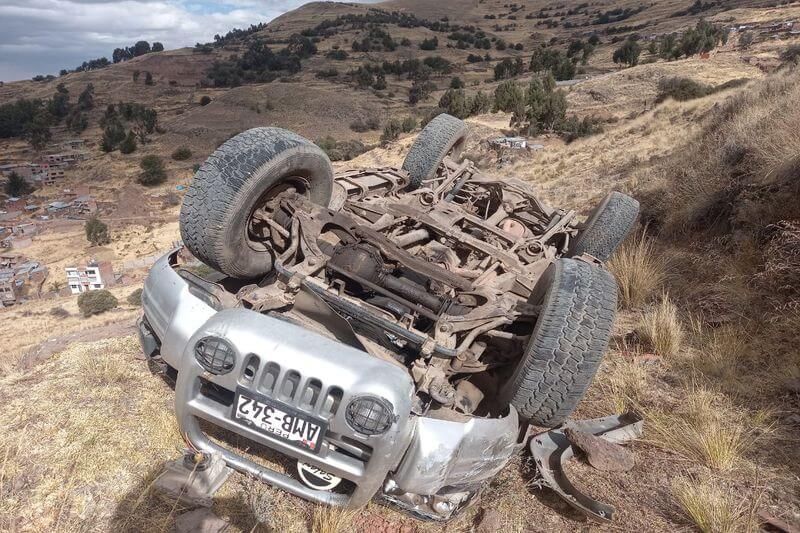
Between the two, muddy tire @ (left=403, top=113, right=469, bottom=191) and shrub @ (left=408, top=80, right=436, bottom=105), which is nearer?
muddy tire @ (left=403, top=113, right=469, bottom=191)

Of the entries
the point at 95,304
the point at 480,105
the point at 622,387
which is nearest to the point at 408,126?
the point at 480,105

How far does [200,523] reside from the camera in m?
2.32

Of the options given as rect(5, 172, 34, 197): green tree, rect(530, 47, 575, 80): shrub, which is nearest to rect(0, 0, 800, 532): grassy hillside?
rect(530, 47, 575, 80): shrub

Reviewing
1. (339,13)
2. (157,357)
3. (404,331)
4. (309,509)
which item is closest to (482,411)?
(404,331)

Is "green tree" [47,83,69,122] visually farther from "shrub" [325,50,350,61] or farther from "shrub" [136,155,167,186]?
"shrub" [325,50,350,61]

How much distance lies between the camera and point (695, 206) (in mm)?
5926

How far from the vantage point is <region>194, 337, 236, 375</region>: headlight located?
2.10m

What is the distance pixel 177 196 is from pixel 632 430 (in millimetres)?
35494

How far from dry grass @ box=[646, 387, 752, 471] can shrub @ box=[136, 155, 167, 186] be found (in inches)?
1581

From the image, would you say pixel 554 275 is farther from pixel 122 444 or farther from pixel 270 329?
pixel 122 444

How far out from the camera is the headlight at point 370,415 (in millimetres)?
1976

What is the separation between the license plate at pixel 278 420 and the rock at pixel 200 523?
632mm

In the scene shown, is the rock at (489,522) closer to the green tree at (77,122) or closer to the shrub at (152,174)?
the shrub at (152,174)

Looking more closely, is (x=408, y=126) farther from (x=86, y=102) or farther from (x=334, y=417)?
(x=86, y=102)
